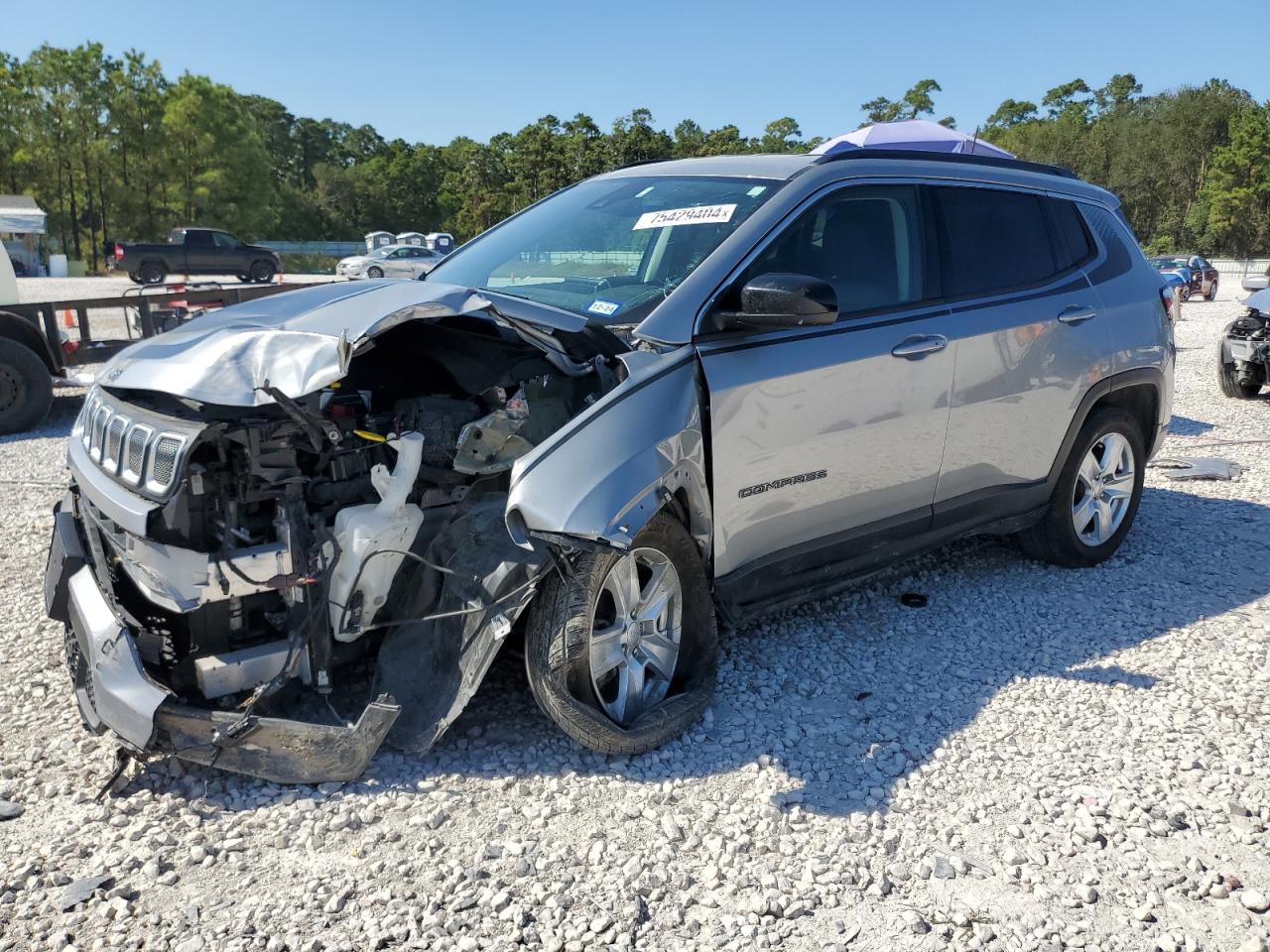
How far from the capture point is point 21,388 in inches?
352

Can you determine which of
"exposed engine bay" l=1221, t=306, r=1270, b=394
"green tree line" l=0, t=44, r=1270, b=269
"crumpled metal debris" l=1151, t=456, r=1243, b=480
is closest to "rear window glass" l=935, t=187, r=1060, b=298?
"crumpled metal debris" l=1151, t=456, r=1243, b=480

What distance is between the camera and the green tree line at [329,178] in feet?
173

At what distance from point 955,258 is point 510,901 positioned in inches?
126

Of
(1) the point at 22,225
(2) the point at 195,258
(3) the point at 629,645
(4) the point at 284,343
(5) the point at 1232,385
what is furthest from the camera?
(1) the point at 22,225

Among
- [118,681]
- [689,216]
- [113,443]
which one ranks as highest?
[689,216]

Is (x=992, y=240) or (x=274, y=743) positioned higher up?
(x=992, y=240)

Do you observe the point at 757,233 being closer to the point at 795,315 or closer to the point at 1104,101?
the point at 795,315

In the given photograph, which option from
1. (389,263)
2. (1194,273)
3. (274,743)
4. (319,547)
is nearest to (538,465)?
(319,547)

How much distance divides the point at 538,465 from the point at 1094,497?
3.57 meters

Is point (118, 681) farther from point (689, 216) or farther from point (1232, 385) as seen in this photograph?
point (1232, 385)

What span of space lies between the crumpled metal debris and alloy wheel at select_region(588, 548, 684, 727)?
5516mm

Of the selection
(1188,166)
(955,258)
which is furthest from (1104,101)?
(955,258)

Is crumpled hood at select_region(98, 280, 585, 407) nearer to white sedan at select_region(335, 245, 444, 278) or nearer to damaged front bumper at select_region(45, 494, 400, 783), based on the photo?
damaged front bumper at select_region(45, 494, 400, 783)

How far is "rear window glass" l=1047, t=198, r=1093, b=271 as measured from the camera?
4.75 meters
